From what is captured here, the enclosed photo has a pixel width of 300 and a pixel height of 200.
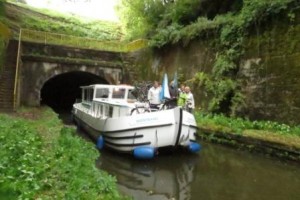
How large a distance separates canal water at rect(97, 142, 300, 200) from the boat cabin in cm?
149

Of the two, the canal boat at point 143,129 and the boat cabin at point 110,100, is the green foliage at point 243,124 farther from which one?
the boat cabin at point 110,100

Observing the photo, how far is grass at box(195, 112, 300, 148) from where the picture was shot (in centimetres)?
1134

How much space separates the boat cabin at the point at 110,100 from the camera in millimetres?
12177

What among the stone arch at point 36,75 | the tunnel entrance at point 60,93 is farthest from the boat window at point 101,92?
the tunnel entrance at point 60,93

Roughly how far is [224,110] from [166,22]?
972cm

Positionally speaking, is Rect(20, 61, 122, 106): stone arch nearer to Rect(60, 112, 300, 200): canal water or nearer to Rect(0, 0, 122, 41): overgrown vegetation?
Rect(0, 0, 122, 41): overgrown vegetation

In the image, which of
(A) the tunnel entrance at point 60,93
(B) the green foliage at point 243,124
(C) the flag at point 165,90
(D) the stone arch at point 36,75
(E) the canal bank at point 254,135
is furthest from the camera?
(A) the tunnel entrance at point 60,93

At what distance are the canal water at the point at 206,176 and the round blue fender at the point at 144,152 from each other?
8.4 inches

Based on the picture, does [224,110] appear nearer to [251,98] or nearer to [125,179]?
[251,98]

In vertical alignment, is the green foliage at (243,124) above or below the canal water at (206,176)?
above

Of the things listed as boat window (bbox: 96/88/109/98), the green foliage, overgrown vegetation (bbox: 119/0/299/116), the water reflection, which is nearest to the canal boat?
the water reflection

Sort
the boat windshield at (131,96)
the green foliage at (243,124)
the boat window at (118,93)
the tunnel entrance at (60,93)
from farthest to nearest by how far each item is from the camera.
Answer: the tunnel entrance at (60,93)
the boat windshield at (131,96)
the boat window at (118,93)
the green foliage at (243,124)

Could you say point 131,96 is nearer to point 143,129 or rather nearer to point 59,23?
point 143,129

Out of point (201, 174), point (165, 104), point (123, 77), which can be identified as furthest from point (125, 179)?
point (123, 77)
